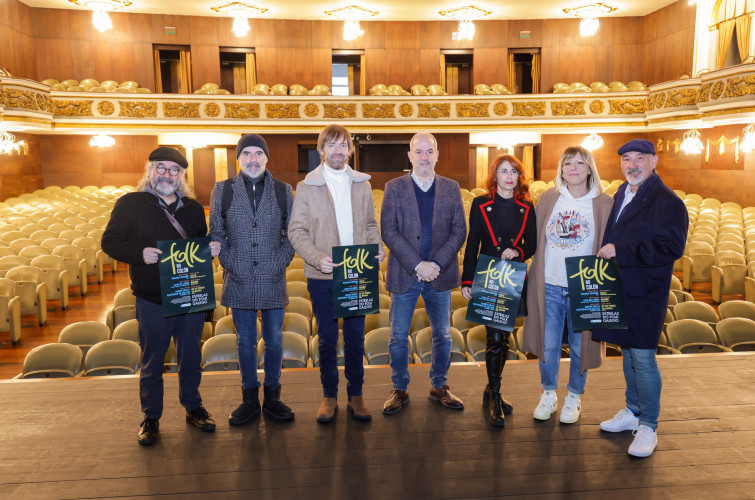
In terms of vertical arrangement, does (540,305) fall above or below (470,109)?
below

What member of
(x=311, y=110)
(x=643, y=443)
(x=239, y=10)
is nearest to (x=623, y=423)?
(x=643, y=443)

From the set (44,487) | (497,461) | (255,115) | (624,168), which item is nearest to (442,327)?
(497,461)

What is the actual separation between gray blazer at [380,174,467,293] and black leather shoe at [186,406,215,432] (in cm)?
123

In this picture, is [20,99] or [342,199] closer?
[342,199]

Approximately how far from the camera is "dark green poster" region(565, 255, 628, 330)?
2814 millimetres

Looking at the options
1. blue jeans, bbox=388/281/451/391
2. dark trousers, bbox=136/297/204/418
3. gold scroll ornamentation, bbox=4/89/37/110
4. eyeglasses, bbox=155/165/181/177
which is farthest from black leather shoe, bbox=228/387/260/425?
gold scroll ornamentation, bbox=4/89/37/110

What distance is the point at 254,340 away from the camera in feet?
10.5

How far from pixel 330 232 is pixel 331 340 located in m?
0.60

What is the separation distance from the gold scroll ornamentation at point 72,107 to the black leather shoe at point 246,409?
15.2 m

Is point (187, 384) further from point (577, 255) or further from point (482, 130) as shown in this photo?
point (482, 130)

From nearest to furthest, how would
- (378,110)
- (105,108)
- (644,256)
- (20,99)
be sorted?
(644,256) → (20,99) → (105,108) → (378,110)

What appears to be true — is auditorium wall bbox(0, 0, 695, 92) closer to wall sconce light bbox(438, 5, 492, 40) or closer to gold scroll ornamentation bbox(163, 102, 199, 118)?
wall sconce light bbox(438, 5, 492, 40)

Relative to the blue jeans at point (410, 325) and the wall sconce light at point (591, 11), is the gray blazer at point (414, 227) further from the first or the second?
the wall sconce light at point (591, 11)

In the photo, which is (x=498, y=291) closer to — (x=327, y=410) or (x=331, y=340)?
(x=331, y=340)
